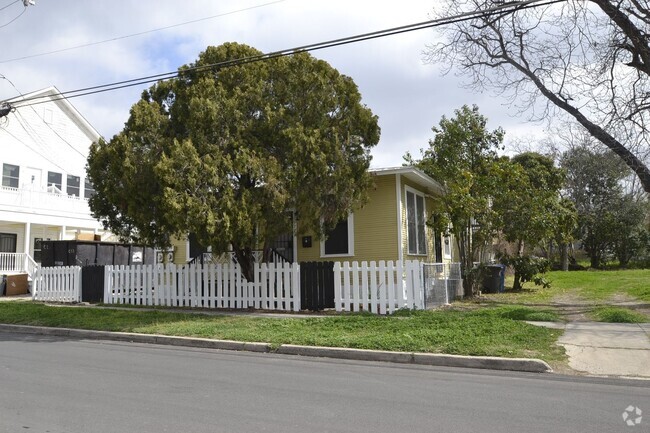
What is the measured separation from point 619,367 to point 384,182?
9047mm

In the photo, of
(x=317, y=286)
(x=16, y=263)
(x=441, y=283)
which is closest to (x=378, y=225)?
(x=441, y=283)

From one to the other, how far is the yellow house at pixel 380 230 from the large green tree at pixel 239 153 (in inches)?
59.7

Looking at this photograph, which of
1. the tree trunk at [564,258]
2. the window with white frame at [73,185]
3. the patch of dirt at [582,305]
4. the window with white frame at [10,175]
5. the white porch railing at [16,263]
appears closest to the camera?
the patch of dirt at [582,305]

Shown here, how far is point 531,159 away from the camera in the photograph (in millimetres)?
32188

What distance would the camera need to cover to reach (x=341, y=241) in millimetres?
16297

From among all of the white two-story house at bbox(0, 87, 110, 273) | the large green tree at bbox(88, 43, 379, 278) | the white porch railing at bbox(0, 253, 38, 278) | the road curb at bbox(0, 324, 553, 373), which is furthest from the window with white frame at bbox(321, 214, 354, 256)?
the white porch railing at bbox(0, 253, 38, 278)

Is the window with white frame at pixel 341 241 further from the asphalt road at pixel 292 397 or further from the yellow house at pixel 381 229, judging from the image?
the asphalt road at pixel 292 397

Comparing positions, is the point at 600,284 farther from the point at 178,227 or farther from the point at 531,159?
the point at 178,227

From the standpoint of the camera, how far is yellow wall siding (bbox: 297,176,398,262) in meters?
15.6

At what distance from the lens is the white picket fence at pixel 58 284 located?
1761 cm

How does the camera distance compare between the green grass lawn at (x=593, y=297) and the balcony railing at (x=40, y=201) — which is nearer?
the green grass lawn at (x=593, y=297)

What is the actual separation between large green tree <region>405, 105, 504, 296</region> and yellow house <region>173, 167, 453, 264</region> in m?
0.94

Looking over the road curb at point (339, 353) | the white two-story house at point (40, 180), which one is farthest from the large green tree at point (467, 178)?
the white two-story house at point (40, 180)

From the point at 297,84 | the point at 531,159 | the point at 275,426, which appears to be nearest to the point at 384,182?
the point at 297,84
